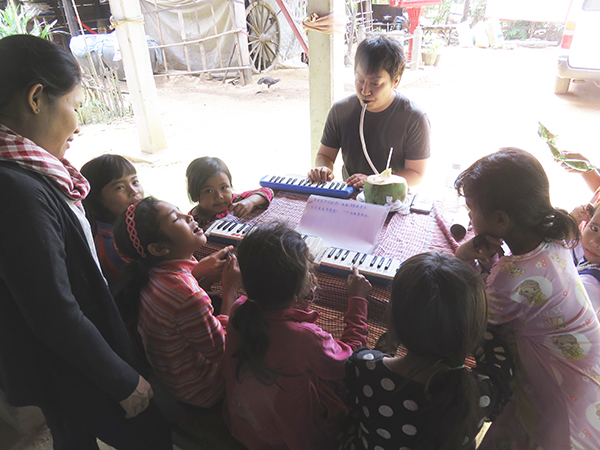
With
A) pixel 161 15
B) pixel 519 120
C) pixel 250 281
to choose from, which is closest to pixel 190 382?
pixel 250 281

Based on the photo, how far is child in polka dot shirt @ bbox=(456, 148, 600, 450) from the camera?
1.10 metres

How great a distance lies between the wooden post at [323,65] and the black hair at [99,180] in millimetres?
2234

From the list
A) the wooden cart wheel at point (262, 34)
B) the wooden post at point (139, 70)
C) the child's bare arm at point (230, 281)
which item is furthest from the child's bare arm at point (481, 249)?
the wooden cart wheel at point (262, 34)

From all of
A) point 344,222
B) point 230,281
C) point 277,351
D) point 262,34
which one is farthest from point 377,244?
point 262,34

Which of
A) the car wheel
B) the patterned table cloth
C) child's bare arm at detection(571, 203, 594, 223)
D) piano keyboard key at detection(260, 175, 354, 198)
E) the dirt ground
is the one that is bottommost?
the dirt ground

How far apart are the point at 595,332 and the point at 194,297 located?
1.16 metres

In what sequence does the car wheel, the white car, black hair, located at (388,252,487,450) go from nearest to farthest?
black hair, located at (388,252,487,450) → the white car → the car wheel

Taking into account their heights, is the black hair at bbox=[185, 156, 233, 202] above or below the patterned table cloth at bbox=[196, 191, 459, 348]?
above

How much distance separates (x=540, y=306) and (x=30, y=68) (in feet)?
4.78

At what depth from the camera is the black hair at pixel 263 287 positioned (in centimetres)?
105

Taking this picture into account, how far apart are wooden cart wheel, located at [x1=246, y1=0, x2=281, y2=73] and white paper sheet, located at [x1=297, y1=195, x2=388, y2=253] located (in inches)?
374

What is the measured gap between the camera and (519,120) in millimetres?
6348

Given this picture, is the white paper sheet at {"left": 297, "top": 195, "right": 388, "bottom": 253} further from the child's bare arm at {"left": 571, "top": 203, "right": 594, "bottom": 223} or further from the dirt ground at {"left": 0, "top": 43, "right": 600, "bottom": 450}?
the dirt ground at {"left": 0, "top": 43, "right": 600, "bottom": 450}

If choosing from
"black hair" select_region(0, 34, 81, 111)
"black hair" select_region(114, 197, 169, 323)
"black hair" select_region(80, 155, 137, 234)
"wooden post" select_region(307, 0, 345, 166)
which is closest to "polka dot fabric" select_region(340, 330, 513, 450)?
"black hair" select_region(114, 197, 169, 323)
